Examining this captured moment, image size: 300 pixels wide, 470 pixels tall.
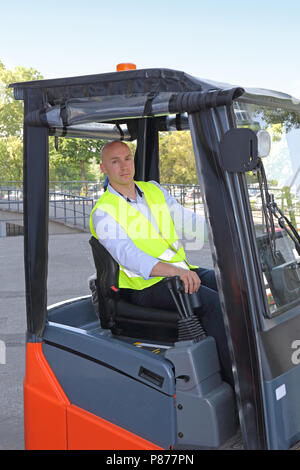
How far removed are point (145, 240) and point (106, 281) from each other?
30 cm

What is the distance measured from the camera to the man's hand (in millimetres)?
2678

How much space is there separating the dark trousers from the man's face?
623 mm

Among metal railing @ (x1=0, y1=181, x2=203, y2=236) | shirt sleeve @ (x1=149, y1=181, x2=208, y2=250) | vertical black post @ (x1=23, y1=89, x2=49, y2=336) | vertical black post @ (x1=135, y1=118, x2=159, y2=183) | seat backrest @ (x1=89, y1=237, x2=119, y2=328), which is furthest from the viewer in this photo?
metal railing @ (x1=0, y1=181, x2=203, y2=236)

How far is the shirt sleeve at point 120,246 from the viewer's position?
9.12 ft

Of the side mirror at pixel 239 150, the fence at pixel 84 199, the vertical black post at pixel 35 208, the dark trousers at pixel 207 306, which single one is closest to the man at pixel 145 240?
the dark trousers at pixel 207 306

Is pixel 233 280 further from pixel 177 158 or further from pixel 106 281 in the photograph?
pixel 177 158

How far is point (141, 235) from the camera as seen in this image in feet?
9.78

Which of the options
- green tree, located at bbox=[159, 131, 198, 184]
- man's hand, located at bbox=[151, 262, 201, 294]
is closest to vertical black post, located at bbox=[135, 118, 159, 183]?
green tree, located at bbox=[159, 131, 198, 184]

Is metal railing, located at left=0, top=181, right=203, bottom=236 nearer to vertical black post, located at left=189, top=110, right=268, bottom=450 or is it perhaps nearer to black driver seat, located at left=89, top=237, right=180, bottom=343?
black driver seat, located at left=89, top=237, right=180, bottom=343

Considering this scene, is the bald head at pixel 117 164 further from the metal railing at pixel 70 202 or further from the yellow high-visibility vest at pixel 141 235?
the metal railing at pixel 70 202

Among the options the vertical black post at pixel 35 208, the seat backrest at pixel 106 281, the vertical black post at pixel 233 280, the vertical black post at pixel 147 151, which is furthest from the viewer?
the vertical black post at pixel 147 151

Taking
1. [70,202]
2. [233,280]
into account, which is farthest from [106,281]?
[70,202]

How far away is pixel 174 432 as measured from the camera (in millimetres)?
2611
